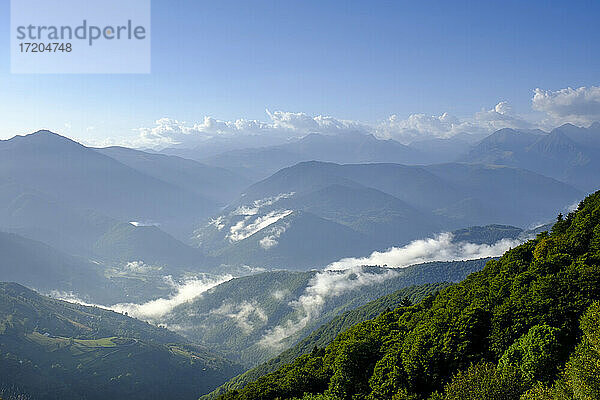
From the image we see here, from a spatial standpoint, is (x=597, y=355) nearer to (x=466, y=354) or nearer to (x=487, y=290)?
(x=466, y=354)

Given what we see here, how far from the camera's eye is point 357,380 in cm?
5931

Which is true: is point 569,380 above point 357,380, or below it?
above

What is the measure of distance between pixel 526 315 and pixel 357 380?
24656mm

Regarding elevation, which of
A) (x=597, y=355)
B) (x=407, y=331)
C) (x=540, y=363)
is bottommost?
(x=407, y=331)

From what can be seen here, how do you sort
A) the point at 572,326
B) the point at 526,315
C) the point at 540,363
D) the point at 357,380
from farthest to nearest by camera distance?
the point at 357,380, the point at 526,315, the point at 572,326, the point at 540,363

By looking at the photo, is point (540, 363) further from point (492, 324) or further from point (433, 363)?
point (433, 363)

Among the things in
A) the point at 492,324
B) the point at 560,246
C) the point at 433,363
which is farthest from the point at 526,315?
the point at 560,246

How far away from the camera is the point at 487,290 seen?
6003 centimetres

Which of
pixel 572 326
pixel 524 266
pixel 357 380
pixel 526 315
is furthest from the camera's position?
pixel 524 266

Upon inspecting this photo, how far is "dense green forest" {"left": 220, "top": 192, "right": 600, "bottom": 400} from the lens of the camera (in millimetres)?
39656

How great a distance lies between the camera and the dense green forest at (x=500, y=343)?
39.7m

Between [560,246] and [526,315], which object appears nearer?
[526,315]

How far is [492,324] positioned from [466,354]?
519 centimetres

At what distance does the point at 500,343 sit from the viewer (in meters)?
49.4
